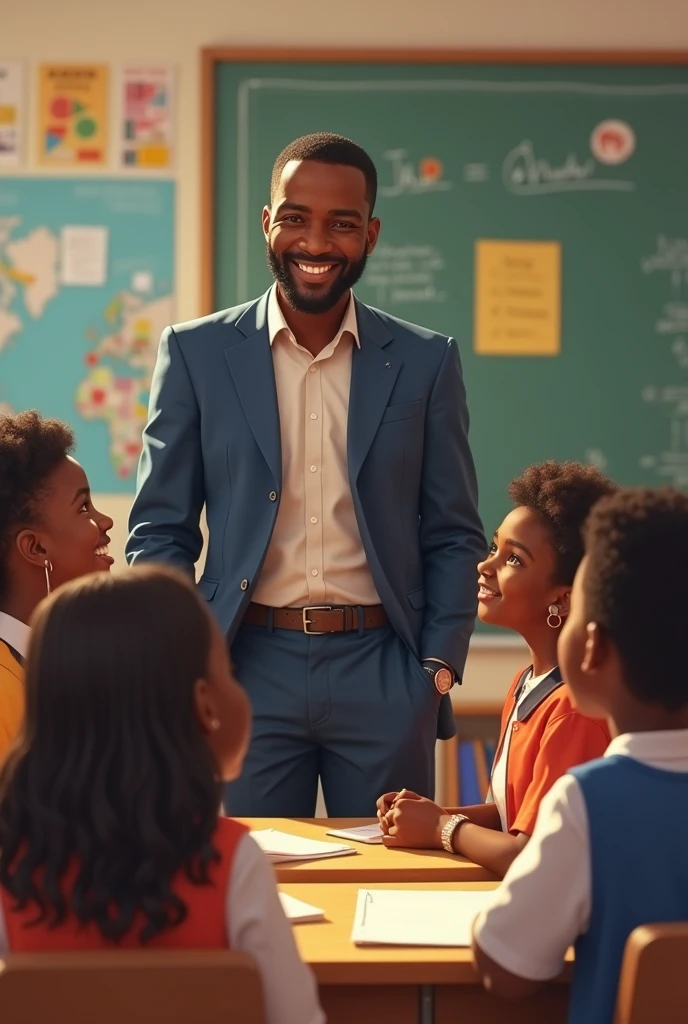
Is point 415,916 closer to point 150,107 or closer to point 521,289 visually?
point 521,289

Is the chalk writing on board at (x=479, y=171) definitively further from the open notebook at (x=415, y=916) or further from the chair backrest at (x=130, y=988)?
the chair backrest at (x=130, y=988)

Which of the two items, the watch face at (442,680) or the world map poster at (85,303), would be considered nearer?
the watch face at (442,680)

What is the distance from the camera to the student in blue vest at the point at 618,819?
4.35 feet

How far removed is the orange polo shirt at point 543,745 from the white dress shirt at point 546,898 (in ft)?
1.35

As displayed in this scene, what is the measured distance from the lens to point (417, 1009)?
4.71ft

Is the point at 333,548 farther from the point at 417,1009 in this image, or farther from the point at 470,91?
the point at 470,91

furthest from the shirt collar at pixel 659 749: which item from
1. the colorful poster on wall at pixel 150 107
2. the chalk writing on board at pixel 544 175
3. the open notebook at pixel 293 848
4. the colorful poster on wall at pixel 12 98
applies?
the colorful poster on wall at pixel 12 98

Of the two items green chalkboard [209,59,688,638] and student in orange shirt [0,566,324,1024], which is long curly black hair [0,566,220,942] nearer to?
student in orange shirt [0,566,324,1024]

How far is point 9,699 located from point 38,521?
1.42ft

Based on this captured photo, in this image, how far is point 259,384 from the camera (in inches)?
96.8

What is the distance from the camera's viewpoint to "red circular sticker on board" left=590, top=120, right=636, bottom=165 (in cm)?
398

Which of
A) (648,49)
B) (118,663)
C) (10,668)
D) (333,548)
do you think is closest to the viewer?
(118,663)

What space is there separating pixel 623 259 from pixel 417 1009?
3.00 meters

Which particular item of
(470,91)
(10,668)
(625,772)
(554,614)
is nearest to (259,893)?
(625,772)
